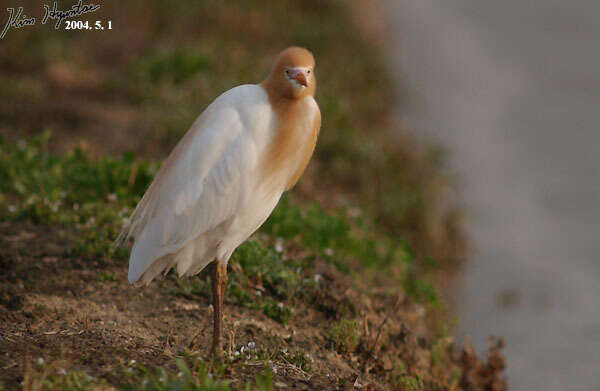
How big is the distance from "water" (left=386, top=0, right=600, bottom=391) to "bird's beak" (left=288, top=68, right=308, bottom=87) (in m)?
3.19

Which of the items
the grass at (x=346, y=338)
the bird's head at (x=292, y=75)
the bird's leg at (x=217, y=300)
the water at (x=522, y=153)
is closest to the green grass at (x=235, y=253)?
the grass at (x=346, y=338)

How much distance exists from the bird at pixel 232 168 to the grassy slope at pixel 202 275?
431 mm

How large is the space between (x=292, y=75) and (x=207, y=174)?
0.50 m

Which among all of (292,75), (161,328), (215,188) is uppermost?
(292,75)

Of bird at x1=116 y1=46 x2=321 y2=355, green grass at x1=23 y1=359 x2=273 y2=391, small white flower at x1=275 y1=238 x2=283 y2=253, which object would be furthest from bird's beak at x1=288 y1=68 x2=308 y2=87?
small white flower at x1=275 y1=238 x2=283 y2=253

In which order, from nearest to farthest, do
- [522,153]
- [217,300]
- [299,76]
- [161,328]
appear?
[299,76] < [217,300] < [161,328] < [522,153]

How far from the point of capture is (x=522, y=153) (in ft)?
26.4

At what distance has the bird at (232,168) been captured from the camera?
274 centimetres

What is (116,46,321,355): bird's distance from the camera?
2.74m

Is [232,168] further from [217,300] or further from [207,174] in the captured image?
[217,300]

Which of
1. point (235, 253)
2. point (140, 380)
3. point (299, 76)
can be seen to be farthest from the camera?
point (235, 253)

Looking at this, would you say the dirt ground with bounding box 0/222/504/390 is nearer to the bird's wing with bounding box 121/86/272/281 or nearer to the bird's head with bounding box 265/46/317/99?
the bird's wing with bounding box 121/86/272/281

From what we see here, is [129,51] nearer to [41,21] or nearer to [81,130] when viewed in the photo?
[41,21]

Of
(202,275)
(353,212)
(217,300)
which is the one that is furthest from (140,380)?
(353,212)
